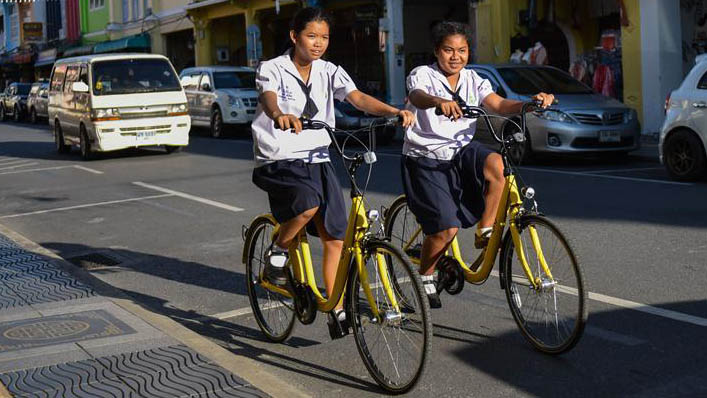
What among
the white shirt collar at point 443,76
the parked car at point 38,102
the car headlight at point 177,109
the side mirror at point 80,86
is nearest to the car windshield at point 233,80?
the car headlight at point 177,109

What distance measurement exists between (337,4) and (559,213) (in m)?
24.6

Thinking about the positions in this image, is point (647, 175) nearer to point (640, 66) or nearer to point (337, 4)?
point (640, 66)

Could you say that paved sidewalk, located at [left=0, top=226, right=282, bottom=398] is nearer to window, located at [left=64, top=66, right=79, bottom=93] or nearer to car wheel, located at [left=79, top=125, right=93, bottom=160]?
car wheel, located at [left=79, top=125, right=93, bottom=160]

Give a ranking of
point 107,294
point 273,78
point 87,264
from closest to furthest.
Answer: point 273,78, point 107,294, point 87,264

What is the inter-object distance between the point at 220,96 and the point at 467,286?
19252 mm

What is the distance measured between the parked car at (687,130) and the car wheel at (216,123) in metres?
14.7

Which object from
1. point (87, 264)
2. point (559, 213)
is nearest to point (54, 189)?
point (87, 264)

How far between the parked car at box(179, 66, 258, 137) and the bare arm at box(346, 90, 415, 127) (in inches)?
775

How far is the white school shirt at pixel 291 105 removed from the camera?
534 centimetres

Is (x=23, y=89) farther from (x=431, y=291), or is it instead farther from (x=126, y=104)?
(x=431, y=291)

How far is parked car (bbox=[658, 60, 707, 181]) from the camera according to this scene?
1220cm

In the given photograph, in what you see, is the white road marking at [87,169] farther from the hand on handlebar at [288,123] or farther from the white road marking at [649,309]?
the hand on handlebar at [288,123]

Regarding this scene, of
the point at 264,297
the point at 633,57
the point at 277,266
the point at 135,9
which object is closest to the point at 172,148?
the point at 633,57

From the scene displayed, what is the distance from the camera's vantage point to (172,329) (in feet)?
19.6
